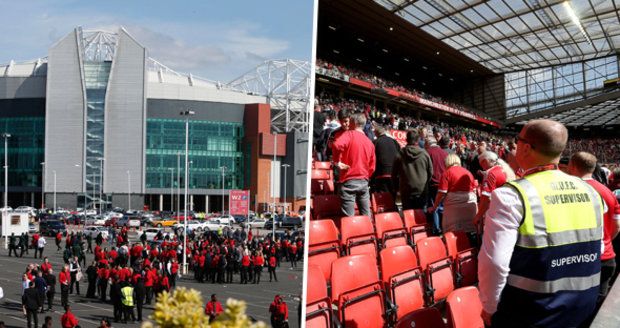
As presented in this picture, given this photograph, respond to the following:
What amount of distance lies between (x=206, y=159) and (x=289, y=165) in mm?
2197

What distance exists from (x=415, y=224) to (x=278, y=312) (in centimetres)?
110

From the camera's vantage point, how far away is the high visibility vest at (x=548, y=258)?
1.44m

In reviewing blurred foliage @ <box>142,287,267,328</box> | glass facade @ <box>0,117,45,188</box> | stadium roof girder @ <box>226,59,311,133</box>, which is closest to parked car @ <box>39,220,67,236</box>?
glass facade @ <box>0,117,45,188</box>

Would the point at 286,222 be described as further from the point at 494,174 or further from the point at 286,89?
the point at 494,174

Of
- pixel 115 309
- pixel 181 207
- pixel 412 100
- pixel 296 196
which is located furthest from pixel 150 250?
pixel 412 100

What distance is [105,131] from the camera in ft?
28.0

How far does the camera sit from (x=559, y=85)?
9.50m

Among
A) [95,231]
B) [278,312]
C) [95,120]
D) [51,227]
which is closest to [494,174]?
[278,312]

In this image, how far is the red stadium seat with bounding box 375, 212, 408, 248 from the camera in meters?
3.57

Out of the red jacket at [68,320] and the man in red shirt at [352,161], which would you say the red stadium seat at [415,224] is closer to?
the man in red shirt at [352,161]

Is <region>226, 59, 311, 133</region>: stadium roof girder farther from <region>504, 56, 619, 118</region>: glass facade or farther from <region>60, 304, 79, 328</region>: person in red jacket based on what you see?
<region>504, 56, 619, 118</region>: glass facade

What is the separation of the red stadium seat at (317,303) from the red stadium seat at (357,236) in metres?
0.89

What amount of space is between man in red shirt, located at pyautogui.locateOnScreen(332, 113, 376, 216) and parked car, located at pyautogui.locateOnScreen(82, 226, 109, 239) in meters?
3.84

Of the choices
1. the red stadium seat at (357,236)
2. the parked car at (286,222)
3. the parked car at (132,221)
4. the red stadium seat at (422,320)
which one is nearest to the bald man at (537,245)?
the red stadium seat at (422,320)
